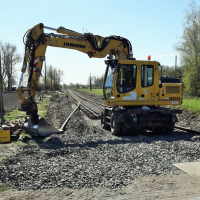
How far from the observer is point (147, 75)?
30.3ft

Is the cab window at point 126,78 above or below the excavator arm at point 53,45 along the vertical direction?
below

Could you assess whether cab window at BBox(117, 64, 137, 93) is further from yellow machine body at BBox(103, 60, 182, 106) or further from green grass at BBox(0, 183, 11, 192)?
green grass at BBox(0, 183, 11, 192)

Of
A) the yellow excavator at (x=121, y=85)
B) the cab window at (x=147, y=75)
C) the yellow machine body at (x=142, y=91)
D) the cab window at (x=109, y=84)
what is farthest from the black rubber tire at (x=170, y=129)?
the cab window at (x=109, y=84)

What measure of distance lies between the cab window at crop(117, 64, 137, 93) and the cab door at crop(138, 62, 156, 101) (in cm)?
29

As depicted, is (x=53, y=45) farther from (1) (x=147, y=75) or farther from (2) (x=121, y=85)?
(1) (x=147, y=75)

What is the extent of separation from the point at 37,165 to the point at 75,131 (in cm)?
448

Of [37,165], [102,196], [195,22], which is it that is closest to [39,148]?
[37,165]

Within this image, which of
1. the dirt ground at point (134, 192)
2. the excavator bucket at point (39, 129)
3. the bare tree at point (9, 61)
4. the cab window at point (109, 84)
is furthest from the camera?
the bare tree at point (9, 61)

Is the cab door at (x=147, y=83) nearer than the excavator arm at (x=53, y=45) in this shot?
No

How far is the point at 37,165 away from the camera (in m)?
5.30

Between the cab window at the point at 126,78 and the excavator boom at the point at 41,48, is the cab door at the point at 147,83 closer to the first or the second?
the cab window at the point at 126,78

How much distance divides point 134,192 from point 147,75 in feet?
19.5

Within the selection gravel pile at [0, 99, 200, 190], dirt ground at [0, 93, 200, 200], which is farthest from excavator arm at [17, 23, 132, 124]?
dirt ground at [0, 93, 200, 200]

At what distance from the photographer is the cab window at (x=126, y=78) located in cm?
902
